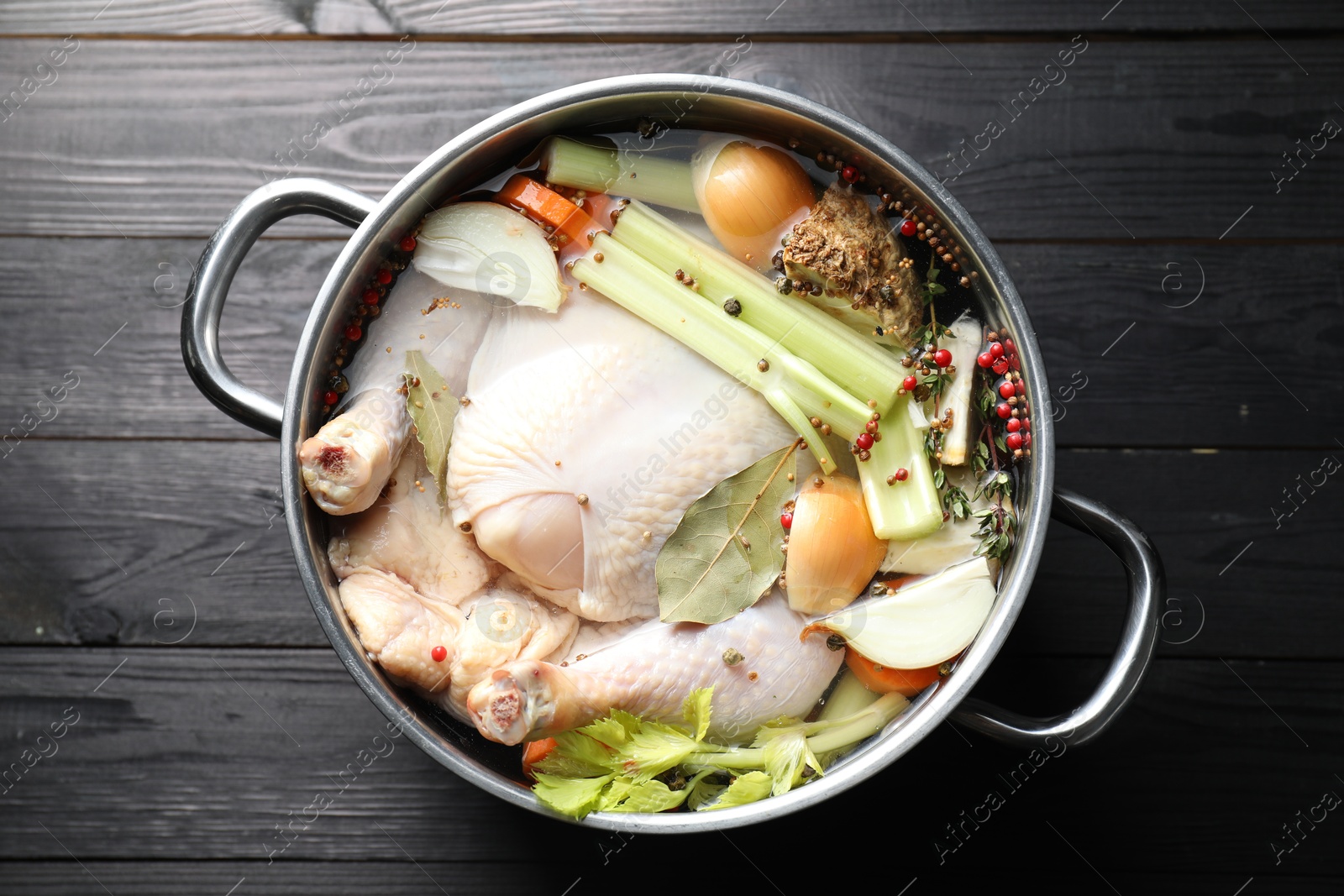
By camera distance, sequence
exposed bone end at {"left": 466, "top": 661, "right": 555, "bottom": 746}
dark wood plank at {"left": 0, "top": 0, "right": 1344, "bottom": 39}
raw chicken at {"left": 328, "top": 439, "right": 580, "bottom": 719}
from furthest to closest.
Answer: dark wood plank at {"left": 0, "top": 0, "right": 1344, "bottom": 39} → raw chicken at {"left": 328, "top": 439, "right": 580, "bottom": 719} → exposed bone end at {"left": 466, "top": 661, "right": 555, "bottom": 746}

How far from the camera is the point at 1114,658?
1046 millimetres

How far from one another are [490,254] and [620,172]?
0.68 ft

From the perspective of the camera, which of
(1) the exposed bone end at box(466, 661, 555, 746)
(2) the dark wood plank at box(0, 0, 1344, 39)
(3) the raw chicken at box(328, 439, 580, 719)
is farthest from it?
(2) the dark wood plank at box(0, 0, 1344, 39)

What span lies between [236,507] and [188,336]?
474 mm

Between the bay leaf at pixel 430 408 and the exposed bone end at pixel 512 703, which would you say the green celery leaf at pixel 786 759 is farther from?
the bay leaf at pixel 430 408

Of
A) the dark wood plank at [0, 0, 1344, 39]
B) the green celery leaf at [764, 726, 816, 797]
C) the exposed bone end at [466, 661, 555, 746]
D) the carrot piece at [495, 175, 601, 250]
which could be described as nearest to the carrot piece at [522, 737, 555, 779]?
the exposed bone end at [466, 661, 555, 746]

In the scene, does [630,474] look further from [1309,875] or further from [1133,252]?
[1309,875]

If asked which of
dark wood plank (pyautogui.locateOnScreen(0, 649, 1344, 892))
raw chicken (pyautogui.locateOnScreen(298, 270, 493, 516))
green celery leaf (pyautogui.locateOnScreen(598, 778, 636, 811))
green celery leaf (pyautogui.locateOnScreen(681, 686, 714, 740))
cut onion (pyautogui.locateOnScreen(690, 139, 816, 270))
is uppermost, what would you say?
cut onion (pyautogui.locateOnScreen(690, 139, 816, 270))

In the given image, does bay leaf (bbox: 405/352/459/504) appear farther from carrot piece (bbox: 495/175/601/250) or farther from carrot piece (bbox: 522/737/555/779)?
carrot piece (bbox: 522/737/555/779)

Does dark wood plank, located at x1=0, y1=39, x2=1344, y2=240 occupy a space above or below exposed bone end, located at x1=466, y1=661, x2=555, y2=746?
above

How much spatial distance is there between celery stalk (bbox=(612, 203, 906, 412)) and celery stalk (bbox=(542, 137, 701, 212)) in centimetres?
4

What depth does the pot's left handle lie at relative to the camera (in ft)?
3.25

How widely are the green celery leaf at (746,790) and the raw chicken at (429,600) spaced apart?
28 centimetres

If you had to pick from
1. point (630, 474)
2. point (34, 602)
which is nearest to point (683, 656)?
point (630, 474)
